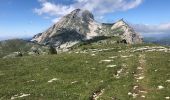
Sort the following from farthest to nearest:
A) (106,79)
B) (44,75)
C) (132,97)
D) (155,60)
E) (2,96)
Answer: (155,60) → (44,75) → (106,79) → (2,96) → (132,97)

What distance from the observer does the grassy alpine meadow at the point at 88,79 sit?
37.8 meters

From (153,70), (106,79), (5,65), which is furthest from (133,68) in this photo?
(5,65)

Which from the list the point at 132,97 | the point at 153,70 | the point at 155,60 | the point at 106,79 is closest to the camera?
the point at 132,97

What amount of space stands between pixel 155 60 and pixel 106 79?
14622 millimetres

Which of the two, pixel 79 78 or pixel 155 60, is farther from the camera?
pixel 155 60

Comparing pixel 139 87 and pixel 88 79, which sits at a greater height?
pixel 88 79

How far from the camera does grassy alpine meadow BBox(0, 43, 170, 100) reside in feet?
124

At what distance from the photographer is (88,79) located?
45844 millimetres

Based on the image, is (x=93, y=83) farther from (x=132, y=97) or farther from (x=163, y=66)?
(x=163, y=66)

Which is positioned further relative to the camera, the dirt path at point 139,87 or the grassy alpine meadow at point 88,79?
the grassy alpine meadow at point 88,79

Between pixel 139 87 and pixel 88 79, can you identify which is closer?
pixel 139 87

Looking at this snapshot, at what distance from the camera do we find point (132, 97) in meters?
35.4

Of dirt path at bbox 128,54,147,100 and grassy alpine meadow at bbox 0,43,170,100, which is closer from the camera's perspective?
dirt path at bbox 128,54,147,100

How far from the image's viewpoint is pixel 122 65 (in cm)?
5312
